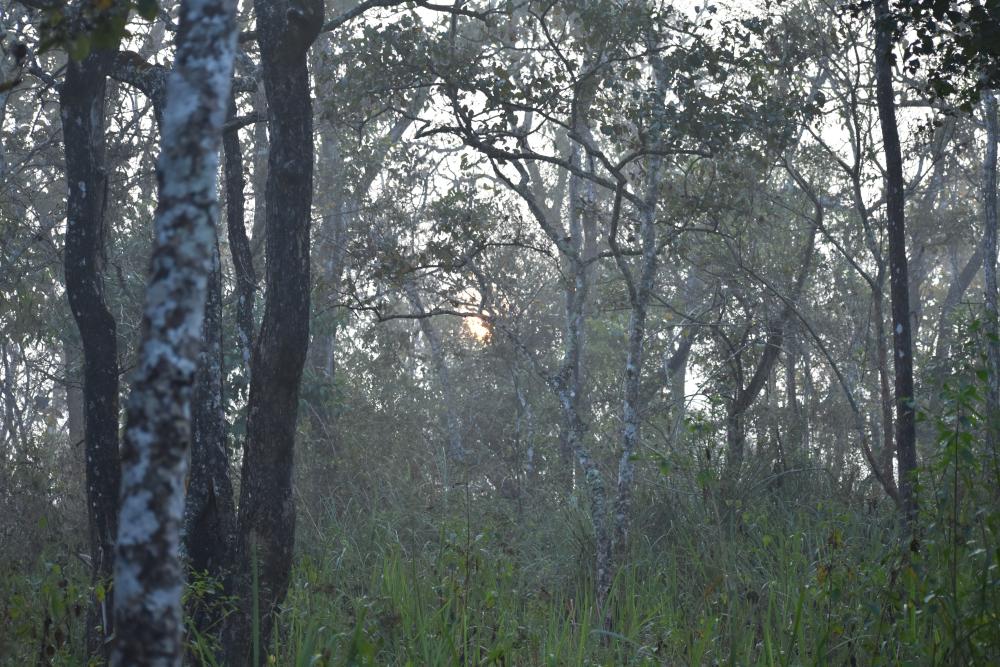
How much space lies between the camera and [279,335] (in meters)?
7.07

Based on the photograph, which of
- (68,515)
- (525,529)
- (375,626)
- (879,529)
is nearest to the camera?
(375,626)

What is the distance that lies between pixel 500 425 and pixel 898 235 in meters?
13.7

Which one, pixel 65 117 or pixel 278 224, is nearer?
pixel 278 224

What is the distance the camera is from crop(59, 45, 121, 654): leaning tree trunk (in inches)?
308

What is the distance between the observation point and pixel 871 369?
861 inches

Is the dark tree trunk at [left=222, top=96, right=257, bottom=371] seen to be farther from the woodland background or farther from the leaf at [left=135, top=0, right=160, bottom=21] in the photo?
the leaf at [left=135, top=0, right=160, bottom=21]

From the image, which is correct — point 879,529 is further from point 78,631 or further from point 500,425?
point 500,425

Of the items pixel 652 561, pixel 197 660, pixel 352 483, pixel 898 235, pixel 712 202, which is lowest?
pixel 197 660

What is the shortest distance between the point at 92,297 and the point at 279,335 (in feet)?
6.05

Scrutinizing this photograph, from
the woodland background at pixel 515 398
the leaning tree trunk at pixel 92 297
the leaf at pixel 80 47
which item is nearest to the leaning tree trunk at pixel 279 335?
the woodland background at pixel 515 398

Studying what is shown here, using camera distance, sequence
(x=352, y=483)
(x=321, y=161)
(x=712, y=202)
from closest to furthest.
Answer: (x=712, y=202), (x=352, y=483), (x=321, y=161)

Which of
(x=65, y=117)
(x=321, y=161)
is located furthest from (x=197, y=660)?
(x=321, y=161)

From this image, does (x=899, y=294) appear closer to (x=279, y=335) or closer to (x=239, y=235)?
(x=279, y=335)

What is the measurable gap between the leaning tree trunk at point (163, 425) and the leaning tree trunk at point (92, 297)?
523cm
